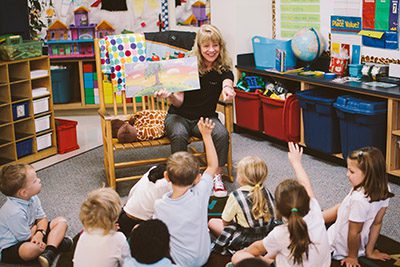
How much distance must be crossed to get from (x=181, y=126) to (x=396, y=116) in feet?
5.04

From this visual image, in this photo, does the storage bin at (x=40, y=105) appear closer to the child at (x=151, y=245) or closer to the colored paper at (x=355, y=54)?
the colored paper at (x=355, y=54)

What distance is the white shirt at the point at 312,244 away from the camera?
104 inches

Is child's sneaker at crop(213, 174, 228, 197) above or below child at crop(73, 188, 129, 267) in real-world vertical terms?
below

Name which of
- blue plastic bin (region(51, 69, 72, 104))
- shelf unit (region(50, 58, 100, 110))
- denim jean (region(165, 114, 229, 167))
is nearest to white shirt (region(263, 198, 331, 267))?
denim jean (region(165, 114, 229, 167))

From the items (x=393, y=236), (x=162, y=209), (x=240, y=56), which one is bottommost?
(x=393, y=236)

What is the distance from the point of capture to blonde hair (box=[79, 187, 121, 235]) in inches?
108

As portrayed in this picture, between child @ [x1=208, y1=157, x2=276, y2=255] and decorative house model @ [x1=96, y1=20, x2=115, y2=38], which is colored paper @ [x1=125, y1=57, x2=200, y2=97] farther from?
decorative house model @ [x1=96, y1=20, x2=115, y2=38]

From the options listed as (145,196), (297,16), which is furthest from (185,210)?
(297,16)

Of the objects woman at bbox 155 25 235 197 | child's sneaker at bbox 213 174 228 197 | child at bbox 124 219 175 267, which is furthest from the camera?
woman at bbox 155 25 235 197

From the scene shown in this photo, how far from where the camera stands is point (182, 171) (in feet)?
9.53

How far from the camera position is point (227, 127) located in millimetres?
4676

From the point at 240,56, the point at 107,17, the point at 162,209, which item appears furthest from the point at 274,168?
the point at 107,17

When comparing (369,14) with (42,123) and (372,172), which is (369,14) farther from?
(42,123)

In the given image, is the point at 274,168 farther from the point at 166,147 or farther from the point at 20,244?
the point at 20,244
